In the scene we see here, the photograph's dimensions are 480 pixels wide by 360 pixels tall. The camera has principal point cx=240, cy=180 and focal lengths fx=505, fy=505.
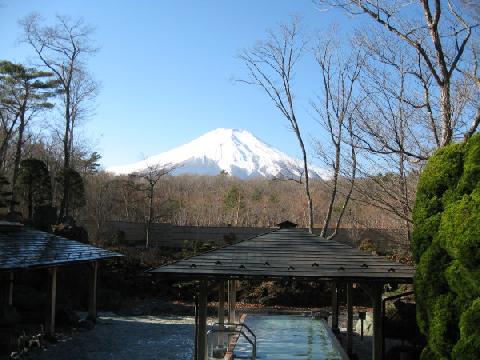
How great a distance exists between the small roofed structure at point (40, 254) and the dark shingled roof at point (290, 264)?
12.8 feet

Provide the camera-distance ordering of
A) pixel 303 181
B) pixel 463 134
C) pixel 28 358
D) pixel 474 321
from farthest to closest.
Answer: pixel 303 181 < pixel 463 134 < pixel 28 358 < pixel 474 321

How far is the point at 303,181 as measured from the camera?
80.1ft

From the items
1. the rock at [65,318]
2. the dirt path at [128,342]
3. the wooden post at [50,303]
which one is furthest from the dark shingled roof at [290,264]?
the rock at [65,318]

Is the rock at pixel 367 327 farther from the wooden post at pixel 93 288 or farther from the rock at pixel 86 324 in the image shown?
the wooden post at pixel 93 288

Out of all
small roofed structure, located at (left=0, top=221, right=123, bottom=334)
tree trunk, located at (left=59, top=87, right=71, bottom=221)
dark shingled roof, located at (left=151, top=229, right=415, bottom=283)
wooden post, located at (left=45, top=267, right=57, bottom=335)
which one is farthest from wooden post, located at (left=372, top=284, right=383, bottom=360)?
tree trunk, located at (left=59, top=87, right=71, bottom=221)

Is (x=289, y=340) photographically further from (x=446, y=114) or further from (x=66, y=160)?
(x=66, y=160)

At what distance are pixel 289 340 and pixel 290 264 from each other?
3.46m

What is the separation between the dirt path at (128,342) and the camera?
11.7m

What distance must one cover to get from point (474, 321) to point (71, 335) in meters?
11.2

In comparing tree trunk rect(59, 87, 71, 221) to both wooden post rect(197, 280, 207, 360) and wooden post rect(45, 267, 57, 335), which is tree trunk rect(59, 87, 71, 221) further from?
wooden post rect(197, 280, 207, 360)

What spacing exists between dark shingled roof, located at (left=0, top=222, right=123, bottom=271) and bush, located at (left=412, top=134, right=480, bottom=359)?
7410 millimetres

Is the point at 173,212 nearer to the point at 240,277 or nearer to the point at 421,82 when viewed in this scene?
the point at 421,82

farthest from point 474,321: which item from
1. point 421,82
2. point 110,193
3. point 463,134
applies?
point 110,193

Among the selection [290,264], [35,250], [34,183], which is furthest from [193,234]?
[290,264]
